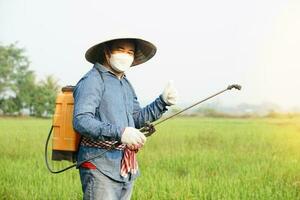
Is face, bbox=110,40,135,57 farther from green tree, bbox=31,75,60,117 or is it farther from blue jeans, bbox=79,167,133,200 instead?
green tree, bbox=31,75,60,117

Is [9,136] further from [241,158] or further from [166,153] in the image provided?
[241,158]

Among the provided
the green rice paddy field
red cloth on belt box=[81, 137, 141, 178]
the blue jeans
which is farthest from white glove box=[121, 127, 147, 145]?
the green rice paddy field

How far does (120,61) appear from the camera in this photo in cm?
265

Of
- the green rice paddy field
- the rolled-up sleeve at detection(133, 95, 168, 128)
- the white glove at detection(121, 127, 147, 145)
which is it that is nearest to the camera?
the white glove at detection(121, 127, 147, 145)

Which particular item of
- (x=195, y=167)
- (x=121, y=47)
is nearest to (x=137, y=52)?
(x=121, y=47)

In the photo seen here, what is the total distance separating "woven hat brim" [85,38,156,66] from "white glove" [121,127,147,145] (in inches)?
18.1

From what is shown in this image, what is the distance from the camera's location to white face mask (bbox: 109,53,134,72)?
8.72ft

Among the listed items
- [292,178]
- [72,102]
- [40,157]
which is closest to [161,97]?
[72,102]

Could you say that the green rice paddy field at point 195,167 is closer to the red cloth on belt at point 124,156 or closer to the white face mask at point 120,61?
the red cloth on belt at point 124,156

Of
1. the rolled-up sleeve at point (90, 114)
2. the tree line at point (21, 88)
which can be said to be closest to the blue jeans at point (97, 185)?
the rolled-up sleeve at point (90, 114)

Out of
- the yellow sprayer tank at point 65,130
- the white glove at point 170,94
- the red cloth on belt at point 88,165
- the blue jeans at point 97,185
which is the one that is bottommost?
the blue jeans at point 97,185

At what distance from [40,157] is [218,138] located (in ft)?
7.16

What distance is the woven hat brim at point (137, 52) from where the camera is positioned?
2.74m

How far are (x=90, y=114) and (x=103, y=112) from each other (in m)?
0.11
